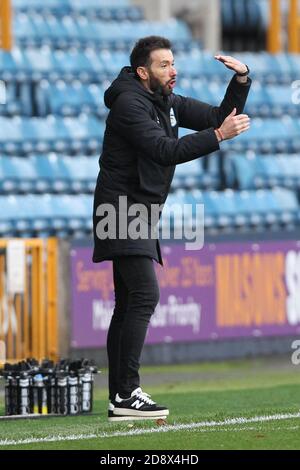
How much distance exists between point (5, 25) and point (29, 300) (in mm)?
4998

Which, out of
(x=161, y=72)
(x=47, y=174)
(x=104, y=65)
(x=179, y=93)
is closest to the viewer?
(x=161, y=72)

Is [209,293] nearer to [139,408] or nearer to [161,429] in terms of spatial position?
[139,408]

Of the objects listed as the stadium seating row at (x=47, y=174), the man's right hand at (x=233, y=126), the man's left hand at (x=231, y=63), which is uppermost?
the stadium seating row at (x=47, y=174)

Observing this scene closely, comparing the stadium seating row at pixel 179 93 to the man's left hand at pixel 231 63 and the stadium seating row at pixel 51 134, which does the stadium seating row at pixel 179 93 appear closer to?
the stadium seating row at pixel 51 134

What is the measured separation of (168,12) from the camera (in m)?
20.6

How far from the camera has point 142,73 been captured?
7156mm

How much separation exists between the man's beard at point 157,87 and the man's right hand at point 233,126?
42 centimetres

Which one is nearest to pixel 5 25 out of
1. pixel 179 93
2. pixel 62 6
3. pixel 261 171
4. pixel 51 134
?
pixel 51 134

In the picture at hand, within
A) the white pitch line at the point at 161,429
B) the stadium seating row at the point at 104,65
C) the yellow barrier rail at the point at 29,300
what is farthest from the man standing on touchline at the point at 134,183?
the stadium seating row at the point at 104,65

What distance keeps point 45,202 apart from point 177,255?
203cm

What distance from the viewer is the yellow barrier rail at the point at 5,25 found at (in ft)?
53.9

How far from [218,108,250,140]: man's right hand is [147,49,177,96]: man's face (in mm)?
432

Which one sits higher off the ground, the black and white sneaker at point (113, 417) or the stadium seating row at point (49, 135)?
the stadium seating row at point (49, 135)

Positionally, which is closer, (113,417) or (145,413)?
(145,413)
